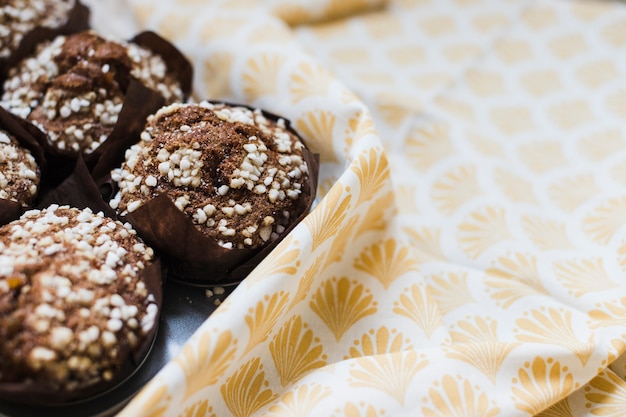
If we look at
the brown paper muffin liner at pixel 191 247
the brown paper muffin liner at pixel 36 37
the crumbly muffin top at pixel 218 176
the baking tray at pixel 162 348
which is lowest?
the baking tray at pixel 162 348

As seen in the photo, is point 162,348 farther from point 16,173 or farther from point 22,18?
point 22,18

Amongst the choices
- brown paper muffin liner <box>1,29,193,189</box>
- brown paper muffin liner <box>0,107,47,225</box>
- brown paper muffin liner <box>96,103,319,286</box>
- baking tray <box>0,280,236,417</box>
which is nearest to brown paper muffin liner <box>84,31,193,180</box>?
brown paper muffin liner <box>1,29,193,189</box>

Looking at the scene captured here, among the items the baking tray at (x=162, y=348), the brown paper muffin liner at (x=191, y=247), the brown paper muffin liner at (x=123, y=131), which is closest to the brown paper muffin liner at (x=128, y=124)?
the brown paper muffin liner at (x=123, y=131)

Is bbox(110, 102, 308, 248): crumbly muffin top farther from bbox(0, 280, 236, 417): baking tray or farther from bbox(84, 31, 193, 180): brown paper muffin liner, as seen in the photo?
bbox(0, 280, 236, 417): baking tray

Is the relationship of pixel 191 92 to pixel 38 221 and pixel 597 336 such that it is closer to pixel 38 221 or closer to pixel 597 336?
pixel 38 221

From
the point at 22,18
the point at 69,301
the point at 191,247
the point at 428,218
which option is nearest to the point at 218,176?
the point at 191,247

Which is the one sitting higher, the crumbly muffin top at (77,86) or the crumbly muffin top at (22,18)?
the crumbly muffin top at (22,18)

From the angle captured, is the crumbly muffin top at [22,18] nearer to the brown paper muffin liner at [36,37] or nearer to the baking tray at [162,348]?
the brown paper muffin liner at [36,37]
